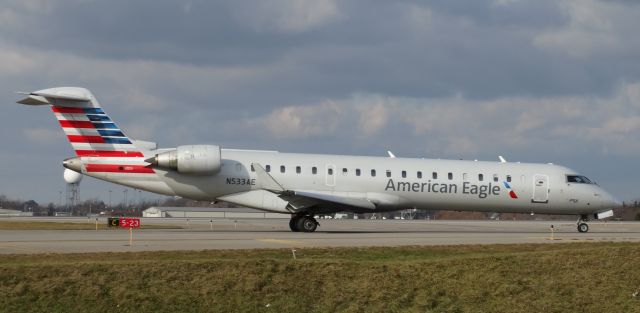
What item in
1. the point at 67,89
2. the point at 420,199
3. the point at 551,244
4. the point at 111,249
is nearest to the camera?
the point at 111,249

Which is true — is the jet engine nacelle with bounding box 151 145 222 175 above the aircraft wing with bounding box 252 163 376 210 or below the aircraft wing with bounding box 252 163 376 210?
above

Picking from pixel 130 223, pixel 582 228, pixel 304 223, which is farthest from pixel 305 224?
pixel 582 228

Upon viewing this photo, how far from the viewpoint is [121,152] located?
3136 centimetres

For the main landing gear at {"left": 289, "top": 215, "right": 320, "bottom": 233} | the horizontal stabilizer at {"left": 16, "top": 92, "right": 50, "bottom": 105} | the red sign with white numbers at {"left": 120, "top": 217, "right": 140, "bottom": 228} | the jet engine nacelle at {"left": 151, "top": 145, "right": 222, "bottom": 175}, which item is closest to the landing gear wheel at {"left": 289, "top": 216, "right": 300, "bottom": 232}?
the main landing gear at {"left": 289, "top": 215, "right": 320, "bottom": 233}

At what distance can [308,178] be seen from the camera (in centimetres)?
3288

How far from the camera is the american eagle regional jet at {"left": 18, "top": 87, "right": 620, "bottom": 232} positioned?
102ft

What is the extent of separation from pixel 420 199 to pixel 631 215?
54452 mm

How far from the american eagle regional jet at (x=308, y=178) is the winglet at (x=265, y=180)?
0.17 feet

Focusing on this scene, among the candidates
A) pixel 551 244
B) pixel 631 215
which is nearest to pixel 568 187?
pixel 551 244

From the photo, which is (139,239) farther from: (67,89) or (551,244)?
(551,244)

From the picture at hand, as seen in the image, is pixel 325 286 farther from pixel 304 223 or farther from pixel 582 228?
pixel 582 228

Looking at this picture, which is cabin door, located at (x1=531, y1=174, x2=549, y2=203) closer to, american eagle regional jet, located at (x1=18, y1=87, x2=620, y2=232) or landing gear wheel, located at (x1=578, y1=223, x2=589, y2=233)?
american eagle regional jet, located at (x1=18, y1=87, x2=620, y2=232)

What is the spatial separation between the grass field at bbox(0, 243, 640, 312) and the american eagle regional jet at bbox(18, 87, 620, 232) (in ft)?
47.4

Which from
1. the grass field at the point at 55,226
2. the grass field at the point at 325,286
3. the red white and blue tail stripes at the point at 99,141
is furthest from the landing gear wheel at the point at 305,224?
the grass field at the point at 325,286
